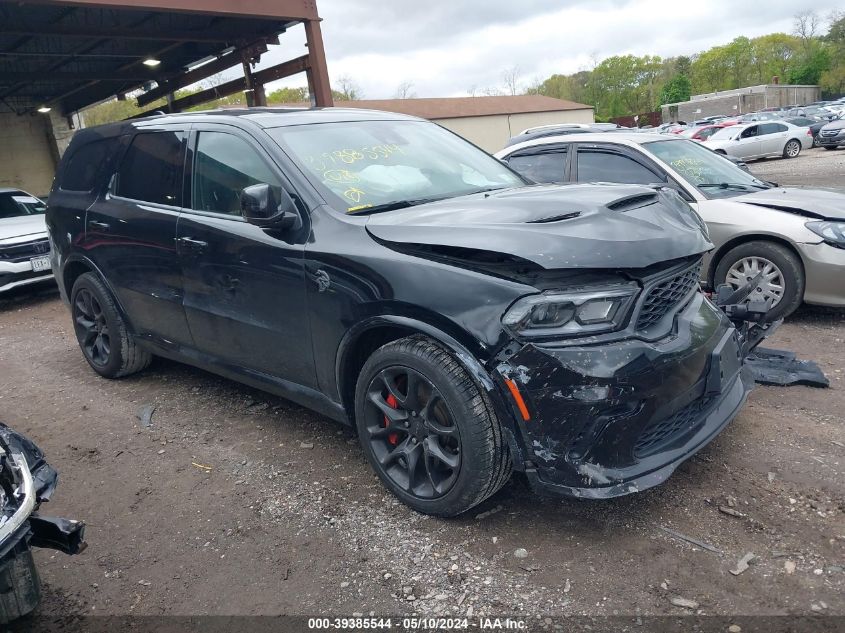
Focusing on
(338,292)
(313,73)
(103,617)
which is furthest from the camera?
(313,73)

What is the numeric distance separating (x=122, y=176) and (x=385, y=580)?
11.0ft

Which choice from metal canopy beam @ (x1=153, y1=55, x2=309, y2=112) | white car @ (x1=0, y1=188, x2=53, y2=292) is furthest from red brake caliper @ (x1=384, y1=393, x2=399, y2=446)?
metal canopy beam @ (x1=153, y1=55, x2=309, y2=112)

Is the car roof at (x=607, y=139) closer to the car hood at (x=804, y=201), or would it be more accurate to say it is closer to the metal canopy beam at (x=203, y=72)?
the car hood at (x=804, y=201)

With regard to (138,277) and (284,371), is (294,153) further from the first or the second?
(138,277)

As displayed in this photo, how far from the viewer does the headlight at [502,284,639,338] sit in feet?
8.48

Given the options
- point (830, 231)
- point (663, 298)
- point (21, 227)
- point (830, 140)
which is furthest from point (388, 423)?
point (830, 140)

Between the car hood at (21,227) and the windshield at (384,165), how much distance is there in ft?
20.6

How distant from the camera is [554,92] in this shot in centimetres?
9538

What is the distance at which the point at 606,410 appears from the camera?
2.54 m

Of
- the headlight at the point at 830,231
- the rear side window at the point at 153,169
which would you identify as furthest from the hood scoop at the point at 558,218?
the headlight at the point at 830,231

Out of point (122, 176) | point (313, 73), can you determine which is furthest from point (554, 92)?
point (122, 176)

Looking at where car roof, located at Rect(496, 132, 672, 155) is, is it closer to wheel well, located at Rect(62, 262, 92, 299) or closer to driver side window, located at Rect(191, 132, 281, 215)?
driver side window, located at Rect(191, 132, 281, 215)

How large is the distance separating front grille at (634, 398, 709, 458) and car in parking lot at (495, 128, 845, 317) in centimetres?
185

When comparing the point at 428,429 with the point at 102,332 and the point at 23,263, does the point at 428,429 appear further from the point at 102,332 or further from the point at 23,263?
the point at 23,263
